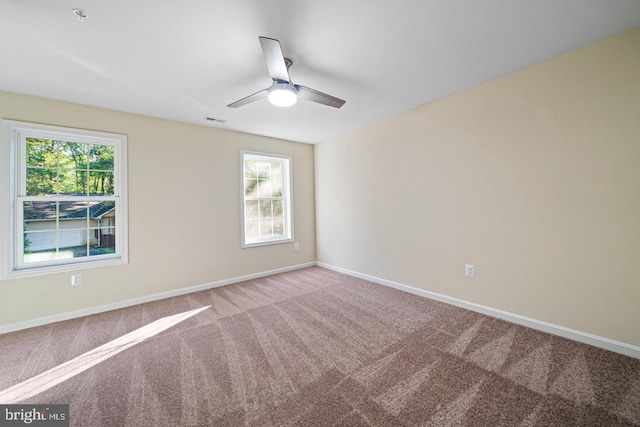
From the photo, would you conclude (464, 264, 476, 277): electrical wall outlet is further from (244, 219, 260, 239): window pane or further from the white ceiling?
(244, 219, 260, 239): window pane

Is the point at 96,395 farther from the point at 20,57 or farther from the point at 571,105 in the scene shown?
the point at 571,105

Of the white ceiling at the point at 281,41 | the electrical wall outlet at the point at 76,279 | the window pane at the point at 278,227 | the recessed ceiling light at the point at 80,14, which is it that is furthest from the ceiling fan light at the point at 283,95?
the electrical wall outlet at the point at 76,279

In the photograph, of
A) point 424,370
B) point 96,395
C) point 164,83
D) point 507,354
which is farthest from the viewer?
point 164,83

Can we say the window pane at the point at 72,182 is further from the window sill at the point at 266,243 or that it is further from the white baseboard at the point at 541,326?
the white baseboard at the point at 541,326

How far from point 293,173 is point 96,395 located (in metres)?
3.84

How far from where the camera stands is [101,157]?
3.06 m

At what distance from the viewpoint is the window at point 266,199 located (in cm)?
429

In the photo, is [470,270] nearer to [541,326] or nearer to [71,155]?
[541,326]

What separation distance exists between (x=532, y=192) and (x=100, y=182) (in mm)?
4895

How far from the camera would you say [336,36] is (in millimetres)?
1851

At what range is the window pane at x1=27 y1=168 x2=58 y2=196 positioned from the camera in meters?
2.69

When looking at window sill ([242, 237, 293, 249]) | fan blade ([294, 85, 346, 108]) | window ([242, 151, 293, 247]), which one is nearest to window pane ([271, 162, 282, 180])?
window ([242, 151, 293, 247])

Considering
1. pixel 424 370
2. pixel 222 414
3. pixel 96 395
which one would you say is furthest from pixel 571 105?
pixel 96 395

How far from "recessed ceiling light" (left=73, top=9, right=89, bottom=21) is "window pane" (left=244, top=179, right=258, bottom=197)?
9.03ft
